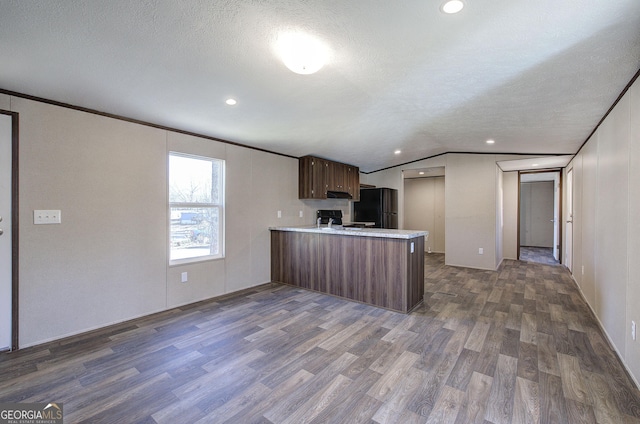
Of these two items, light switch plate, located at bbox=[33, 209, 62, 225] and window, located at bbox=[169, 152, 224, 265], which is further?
window, located at bbox=[169, 152, 224, 265]

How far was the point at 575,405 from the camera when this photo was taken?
1737 mm

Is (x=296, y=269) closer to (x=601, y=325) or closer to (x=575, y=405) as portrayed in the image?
(x=575, y=405)

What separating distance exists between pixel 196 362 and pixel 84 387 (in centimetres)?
71

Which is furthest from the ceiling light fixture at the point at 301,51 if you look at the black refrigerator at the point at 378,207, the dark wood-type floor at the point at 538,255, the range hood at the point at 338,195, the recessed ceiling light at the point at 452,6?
the dark wood-type floor at the point at 538,255

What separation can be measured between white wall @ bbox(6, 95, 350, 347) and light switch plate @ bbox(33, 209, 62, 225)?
0.04 metres

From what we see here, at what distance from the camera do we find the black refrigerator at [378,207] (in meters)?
6.55

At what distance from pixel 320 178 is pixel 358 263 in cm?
211

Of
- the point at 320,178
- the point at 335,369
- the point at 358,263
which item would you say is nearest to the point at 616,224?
the point at 358,263

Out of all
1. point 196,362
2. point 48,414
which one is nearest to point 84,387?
point 48,414

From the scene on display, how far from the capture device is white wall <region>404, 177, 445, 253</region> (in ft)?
25.5

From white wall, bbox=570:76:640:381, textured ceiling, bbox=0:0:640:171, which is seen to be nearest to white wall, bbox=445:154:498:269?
white wall, bbox=570:76:640:381

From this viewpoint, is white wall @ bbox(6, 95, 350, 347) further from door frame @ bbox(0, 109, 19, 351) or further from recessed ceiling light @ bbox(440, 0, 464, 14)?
recessed ceiling light @ bbox(440, 0, 464, 14)

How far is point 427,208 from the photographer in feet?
26.1

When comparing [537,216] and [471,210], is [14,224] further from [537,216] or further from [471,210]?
[537,216]
